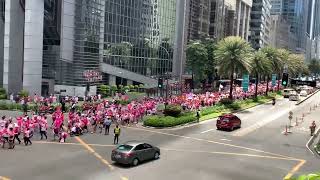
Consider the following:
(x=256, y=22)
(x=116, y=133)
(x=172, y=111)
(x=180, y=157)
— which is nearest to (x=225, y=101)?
(x=172, y=111)

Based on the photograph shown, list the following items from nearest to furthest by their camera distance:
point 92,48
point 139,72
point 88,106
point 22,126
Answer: point 22,126 < point 88,106 < point 92,48 < point 139,72

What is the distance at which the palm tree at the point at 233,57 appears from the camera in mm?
59875

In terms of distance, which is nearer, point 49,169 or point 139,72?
point 49,169

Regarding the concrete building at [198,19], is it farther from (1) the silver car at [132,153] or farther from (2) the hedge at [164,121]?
(1) the silver car at [132,153]

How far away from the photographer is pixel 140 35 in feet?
280

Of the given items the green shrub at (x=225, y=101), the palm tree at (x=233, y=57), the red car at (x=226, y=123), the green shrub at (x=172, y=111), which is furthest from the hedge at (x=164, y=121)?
the palm tree at (x=233, y=57)

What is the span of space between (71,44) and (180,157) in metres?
42.5

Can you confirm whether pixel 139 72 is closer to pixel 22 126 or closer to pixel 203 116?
pixel 203 116

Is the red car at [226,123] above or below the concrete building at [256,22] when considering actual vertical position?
below

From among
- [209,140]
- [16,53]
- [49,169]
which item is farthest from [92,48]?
[49,169]

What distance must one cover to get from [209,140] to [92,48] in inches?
1513

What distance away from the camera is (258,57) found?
71.8 meters

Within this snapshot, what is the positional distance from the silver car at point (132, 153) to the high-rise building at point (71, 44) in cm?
3948

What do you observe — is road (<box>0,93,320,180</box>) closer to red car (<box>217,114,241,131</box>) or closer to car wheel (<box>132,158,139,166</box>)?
car wheel (<box>132,158,139,166</box>)
